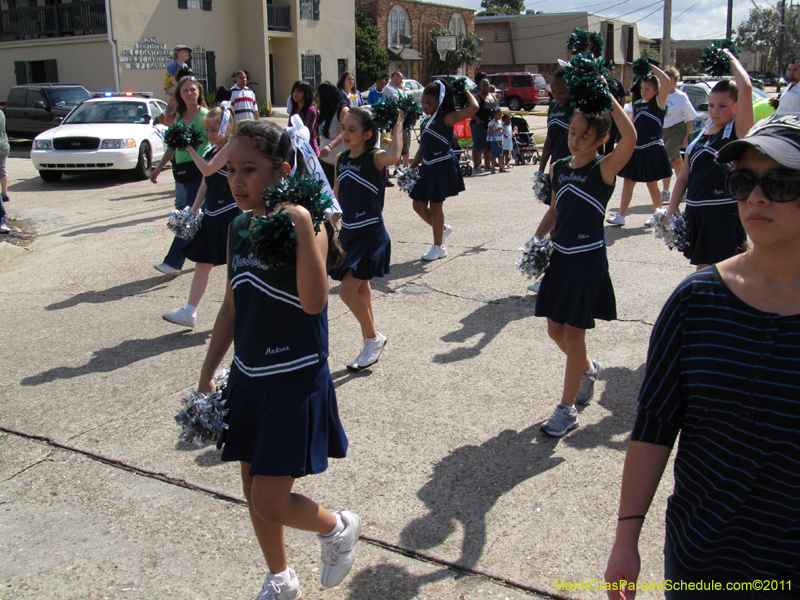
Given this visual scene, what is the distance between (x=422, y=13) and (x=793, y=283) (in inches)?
1938

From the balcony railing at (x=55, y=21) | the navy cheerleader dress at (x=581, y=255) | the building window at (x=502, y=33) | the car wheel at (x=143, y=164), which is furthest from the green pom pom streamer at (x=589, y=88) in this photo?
the building window at (x=502, y=33)

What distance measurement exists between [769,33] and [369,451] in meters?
75.3

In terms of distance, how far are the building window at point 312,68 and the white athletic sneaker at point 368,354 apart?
30.4 m

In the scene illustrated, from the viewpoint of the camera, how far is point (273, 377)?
8.15 ft

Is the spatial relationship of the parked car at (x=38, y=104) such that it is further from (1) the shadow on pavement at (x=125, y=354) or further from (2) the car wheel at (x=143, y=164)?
(1) the shadow on pavement at (x=125, y=354)

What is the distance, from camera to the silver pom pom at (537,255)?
169 inches

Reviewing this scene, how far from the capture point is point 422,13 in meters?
46.8

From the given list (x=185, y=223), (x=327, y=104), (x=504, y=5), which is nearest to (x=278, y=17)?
(x=327, y=104)

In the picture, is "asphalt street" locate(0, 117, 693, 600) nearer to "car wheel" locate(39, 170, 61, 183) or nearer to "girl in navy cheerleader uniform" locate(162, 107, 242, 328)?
"girl in navy cheerleader uniform" locate(162, 107, 242, 328)

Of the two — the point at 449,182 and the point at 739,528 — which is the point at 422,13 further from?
the point at 739,528

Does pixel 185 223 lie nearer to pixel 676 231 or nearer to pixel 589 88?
pixel 589 88

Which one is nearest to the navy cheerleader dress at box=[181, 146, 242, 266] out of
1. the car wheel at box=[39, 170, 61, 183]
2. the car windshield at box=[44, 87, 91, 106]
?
the car wheel at box=[39, 170, 61, 183]

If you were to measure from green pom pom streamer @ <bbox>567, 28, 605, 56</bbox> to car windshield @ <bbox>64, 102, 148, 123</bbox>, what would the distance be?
39.0ft

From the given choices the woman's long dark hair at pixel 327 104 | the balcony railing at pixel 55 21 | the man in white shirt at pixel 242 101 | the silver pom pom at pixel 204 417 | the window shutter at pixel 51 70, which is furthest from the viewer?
the window shutter at pixel 51 70
